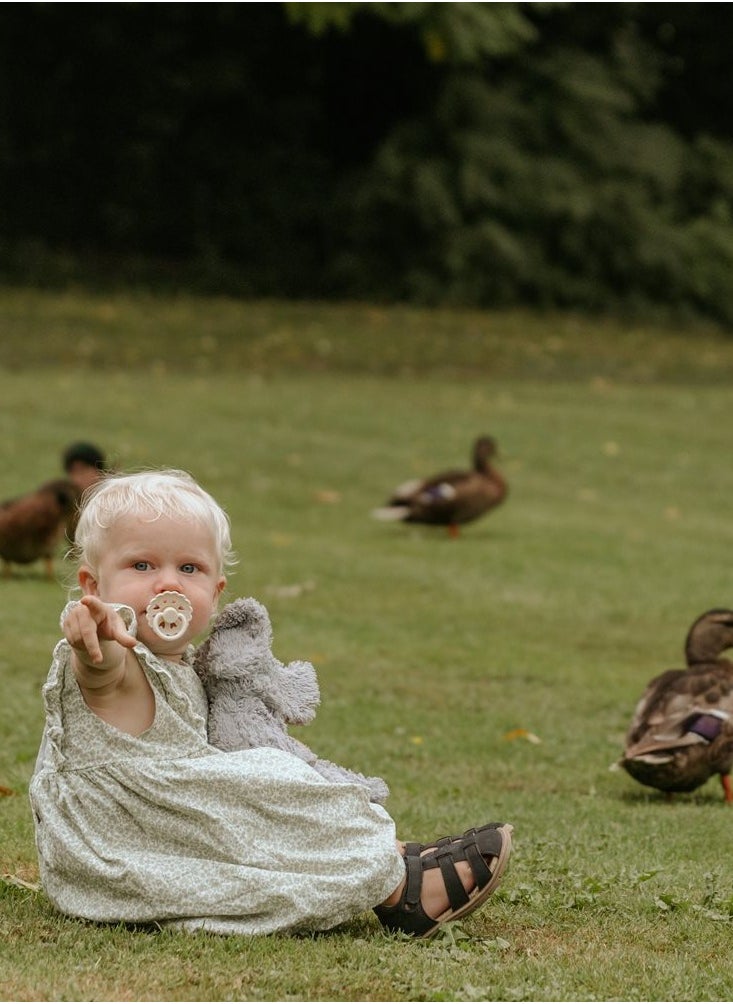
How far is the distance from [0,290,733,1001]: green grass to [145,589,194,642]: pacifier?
2.28 feet

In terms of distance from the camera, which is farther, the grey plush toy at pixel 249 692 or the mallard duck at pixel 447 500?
the mallard duck at pixel 447 500

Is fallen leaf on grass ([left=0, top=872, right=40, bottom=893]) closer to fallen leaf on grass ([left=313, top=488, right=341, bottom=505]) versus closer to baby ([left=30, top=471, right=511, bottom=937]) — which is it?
baby ([left=30, top=471, right=511, bottom=937])

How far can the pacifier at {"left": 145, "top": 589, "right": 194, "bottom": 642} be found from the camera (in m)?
3.89

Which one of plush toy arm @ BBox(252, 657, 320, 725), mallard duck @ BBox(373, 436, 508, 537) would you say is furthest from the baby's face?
Answer: mallard duck @ BBox(373, 436, 508, 537)

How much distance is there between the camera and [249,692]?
409 centimetres

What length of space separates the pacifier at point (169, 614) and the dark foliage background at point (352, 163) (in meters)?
24.6

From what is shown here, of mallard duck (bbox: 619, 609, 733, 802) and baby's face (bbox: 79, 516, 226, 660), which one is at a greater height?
baby's face (bbox: 79, 516, 226, 660)

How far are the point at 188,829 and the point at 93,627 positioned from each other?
0.58 m

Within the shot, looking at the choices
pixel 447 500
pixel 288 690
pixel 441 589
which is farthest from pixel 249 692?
pixel 447 500

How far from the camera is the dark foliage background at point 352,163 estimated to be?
28.8 metres

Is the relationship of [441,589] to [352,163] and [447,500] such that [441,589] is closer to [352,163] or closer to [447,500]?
[447,500]

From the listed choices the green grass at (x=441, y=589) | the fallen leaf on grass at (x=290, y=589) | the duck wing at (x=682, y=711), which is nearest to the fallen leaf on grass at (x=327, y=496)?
the green grass at (x=441, y=589)

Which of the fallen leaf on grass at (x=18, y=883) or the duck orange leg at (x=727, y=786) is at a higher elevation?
the fallen leaf on grass at (x=18, y=883)

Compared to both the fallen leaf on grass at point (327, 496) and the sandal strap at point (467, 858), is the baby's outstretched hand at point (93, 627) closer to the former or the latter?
the sandal strap at point (467, 858)
